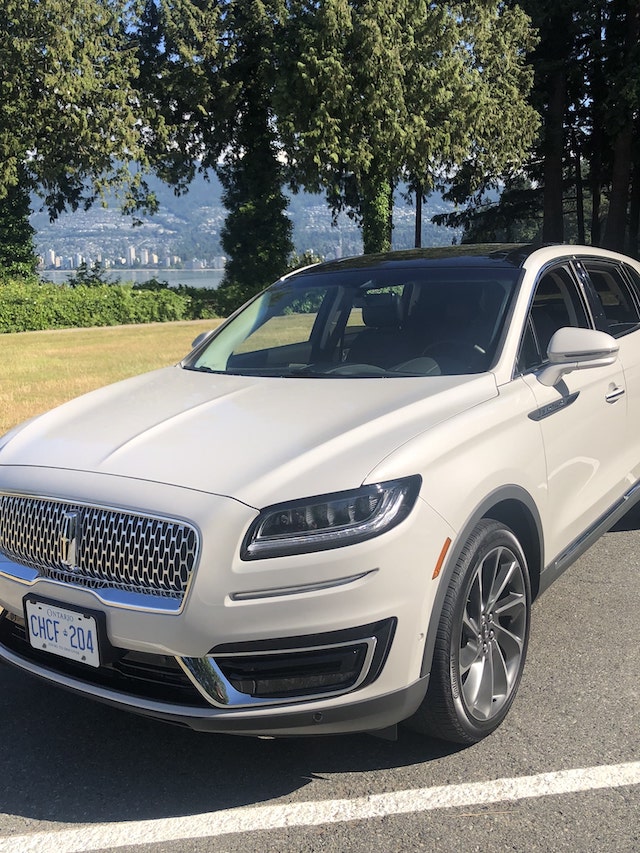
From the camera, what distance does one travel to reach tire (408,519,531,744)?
2852 mm

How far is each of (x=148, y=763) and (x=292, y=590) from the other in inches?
42.5

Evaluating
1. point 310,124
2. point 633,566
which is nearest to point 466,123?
point 310,124

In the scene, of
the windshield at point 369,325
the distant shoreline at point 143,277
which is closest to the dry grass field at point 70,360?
the windshield at point 369,325

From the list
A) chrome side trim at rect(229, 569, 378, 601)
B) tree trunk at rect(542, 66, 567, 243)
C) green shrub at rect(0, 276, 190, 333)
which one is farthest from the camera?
tree trunk at rect(542, 66, 567, 243)

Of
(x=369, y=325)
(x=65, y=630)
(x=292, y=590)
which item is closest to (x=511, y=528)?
(x=292, y=590)

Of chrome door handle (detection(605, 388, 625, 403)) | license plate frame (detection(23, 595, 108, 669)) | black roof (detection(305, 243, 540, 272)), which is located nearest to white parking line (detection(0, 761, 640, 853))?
license plate frame (detection(23, 595, 108, 669))

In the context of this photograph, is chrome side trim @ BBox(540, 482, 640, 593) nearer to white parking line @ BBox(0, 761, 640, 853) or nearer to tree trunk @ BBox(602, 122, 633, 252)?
white parking line @ BBox(0, 761, 640, 853)

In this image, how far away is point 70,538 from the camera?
282 cm

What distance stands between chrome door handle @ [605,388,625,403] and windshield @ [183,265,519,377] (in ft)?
2.67

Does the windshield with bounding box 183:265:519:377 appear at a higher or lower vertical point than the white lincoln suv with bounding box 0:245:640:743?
higher

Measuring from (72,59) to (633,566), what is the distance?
29677 millimetres

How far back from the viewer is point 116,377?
13648 millimetres

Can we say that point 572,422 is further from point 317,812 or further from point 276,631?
point 317,812

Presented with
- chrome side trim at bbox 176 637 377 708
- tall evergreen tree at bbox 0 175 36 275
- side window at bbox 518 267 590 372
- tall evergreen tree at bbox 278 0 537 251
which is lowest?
chrome side trim at bbox 176 637 377 708
